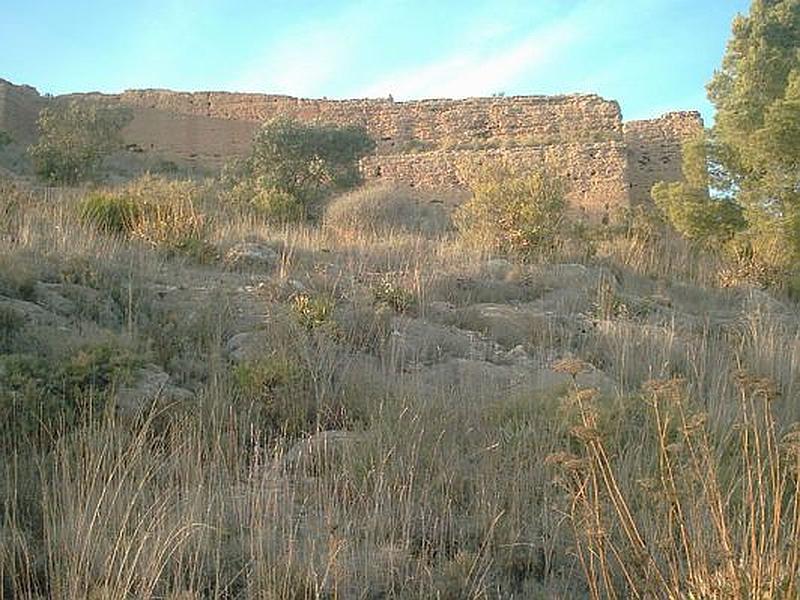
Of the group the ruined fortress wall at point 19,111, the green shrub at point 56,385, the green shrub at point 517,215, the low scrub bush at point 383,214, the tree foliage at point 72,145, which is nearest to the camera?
the green shrub at point 56,385

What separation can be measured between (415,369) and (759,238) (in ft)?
28.4

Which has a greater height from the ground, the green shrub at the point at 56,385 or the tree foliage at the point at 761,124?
the tree foliage at the point at 761,124

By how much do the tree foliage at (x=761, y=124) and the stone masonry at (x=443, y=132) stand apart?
4.96 meters

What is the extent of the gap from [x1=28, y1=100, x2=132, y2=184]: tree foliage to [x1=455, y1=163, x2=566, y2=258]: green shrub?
10457 millimetres

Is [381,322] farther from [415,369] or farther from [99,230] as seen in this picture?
[99,230]

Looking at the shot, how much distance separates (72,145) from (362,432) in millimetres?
17958

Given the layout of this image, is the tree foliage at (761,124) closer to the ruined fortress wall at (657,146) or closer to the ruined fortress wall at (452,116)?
the ruined fortress wall at (657,146)

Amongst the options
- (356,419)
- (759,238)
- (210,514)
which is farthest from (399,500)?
(759,238)

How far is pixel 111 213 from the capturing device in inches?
403

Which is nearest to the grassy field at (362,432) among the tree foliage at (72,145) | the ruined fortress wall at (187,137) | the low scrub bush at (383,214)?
the low scrub bush at (383,214)

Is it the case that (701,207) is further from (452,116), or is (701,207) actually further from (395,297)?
(452,116)

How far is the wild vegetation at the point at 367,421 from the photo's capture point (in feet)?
9.87

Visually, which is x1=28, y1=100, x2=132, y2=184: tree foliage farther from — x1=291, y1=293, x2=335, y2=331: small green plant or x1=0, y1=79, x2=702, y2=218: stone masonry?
x1=291, y1=293, x2=335, y2=331: small green plant

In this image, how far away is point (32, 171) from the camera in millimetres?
21734
